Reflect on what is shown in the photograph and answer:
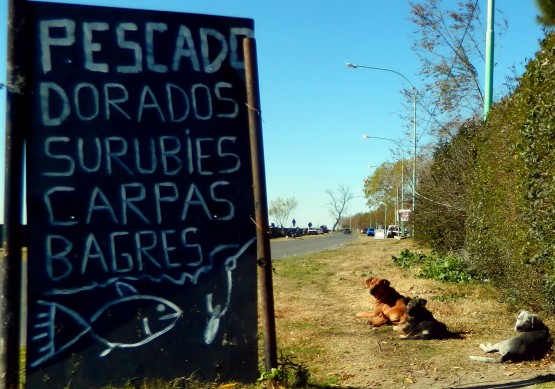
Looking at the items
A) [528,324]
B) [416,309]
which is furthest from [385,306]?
[528,324]

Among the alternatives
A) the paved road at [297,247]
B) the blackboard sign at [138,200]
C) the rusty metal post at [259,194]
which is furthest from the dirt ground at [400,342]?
the paved road at [297,247]

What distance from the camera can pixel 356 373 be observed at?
22.5 ft

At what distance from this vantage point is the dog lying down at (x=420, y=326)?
8.55m

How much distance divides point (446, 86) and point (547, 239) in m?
13.9

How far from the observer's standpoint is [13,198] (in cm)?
501

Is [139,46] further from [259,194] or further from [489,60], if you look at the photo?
[489,60]

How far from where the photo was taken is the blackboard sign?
16.9ft

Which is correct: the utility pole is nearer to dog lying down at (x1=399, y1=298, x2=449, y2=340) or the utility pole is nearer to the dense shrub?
the dense shrub

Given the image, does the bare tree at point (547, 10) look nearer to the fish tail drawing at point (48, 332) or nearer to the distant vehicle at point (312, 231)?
the fish tail drawing at point (48, 332)

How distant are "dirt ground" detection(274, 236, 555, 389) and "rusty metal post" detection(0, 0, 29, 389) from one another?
2.74 metres

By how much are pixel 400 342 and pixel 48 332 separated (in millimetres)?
4747

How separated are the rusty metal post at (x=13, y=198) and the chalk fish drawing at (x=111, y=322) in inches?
7.2

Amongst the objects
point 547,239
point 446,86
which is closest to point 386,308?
point 547,239

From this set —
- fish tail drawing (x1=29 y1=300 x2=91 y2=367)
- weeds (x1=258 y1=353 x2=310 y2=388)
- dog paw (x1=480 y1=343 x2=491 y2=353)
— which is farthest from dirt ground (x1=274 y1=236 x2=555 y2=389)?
fish tail drawing (x1=29 y1=300 x2=91 y2=367)
